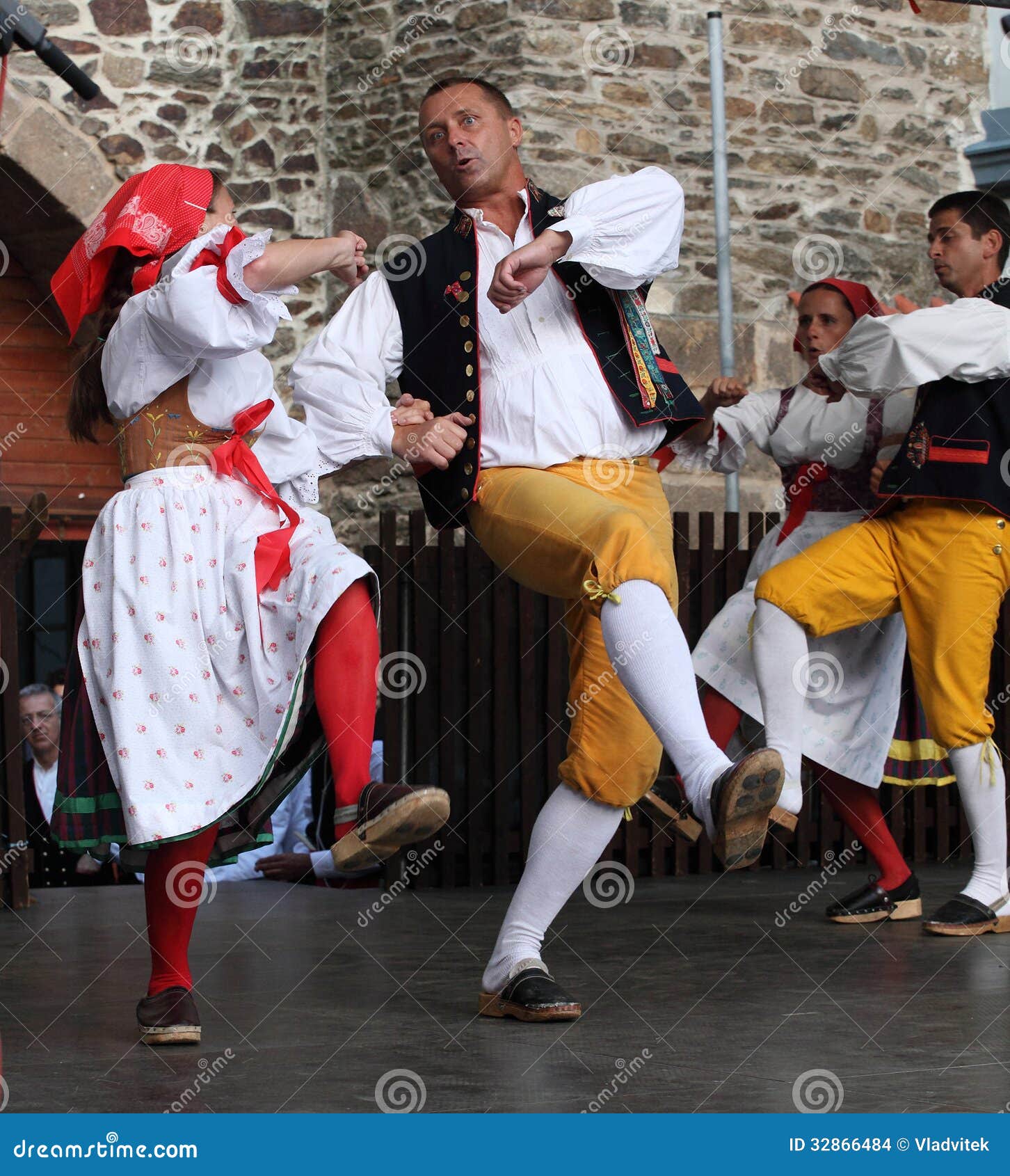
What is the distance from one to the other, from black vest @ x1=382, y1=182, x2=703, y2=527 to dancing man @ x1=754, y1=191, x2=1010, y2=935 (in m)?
1.07

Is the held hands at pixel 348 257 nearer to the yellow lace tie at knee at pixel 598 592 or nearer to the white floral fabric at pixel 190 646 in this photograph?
the white floral fabric at pixel 190 646

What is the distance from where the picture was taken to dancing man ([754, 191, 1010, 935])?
505 centimetres

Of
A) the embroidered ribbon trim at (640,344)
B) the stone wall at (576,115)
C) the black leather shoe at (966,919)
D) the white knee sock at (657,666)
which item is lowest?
the black leather shoe at (966,919)

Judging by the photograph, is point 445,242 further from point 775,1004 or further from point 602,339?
point 775,1004

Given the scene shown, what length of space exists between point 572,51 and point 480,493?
18.6ft

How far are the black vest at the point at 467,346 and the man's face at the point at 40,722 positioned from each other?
14.7ft

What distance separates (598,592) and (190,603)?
88 centimetres

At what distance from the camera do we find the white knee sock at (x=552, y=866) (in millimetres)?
3887

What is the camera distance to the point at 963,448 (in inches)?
200

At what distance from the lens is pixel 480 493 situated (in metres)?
4.06

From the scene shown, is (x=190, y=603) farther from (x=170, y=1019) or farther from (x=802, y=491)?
(x=802, y=491)

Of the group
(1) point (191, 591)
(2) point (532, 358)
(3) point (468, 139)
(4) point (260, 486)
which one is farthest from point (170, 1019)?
(3) point (468, 139)

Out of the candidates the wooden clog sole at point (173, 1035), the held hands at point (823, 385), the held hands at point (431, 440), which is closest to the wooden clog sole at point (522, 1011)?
the wooden clog sole at point (173, 1035)

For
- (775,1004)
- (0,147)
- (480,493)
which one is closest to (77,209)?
(0,147)
